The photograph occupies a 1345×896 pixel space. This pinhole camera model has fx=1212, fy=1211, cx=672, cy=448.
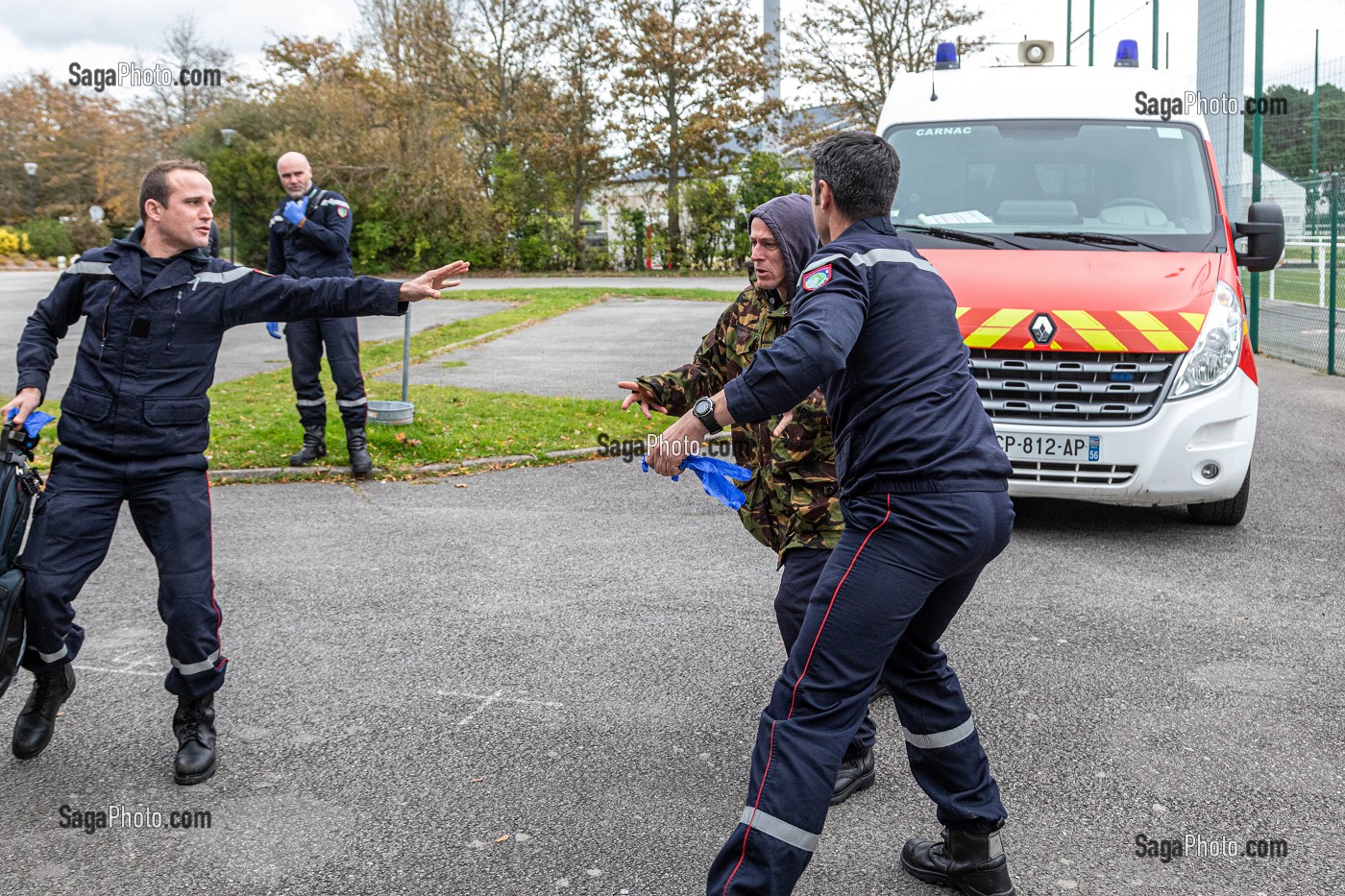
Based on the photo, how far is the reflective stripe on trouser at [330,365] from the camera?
8797 mm

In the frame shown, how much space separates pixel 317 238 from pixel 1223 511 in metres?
6.32

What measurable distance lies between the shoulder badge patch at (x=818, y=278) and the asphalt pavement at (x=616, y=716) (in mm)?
1636

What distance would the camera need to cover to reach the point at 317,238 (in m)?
8.70

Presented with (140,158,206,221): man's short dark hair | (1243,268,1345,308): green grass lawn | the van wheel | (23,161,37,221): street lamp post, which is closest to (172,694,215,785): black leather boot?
(140,158,206,221): man's short dark hair

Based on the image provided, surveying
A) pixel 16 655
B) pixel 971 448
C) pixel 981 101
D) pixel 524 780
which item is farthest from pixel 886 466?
pixel 981 101

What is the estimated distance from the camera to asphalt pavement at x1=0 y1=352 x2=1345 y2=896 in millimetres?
3455

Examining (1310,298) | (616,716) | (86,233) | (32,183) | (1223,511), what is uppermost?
(32,183)

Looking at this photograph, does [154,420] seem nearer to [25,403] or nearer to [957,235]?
[25,403]

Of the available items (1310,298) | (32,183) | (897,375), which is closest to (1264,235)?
(897,375)

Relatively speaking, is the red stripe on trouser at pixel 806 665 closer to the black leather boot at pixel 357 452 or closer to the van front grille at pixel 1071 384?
the van front grille at pixel 1071 384

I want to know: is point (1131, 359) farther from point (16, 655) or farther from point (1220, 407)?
point (16, 655)

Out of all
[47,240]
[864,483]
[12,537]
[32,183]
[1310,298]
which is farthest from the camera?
[32,183]

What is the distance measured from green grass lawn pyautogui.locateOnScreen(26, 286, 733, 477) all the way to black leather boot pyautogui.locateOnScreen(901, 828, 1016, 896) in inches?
245

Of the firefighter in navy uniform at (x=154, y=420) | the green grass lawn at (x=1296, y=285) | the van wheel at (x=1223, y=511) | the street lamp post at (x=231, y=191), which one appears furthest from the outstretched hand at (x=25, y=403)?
the street lamp post at (x=231, y=191)
